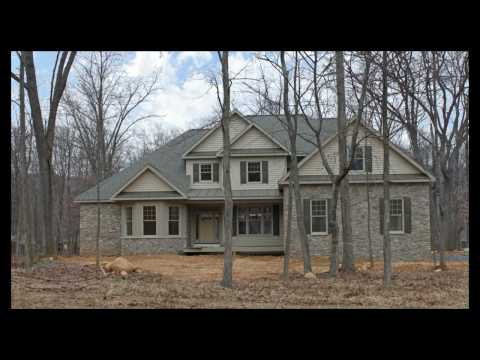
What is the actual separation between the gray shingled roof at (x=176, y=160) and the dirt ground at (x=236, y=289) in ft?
25.2

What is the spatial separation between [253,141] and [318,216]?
4.94 meters

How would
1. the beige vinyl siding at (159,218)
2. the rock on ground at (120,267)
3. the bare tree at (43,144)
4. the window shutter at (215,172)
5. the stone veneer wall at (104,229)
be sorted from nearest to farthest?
the rock on ground at (120,267) → the bare tree at (43,144) → the beige vinyl siding at (159,218) → the stone veneer wall at (104,229) → the window shutter at (215,172)

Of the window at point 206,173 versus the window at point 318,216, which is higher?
the window at point 206,173

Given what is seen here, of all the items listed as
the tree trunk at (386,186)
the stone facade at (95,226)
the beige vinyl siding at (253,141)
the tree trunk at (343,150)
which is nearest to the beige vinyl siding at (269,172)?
the beige vinyl siding at (253,141)

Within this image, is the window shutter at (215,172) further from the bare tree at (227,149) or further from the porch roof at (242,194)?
the bare tree at (227,149)

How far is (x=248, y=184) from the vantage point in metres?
22.8

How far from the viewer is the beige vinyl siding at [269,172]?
22.6 metres

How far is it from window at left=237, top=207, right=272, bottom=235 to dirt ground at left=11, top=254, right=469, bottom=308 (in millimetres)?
7051

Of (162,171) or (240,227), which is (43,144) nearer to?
(162,171)

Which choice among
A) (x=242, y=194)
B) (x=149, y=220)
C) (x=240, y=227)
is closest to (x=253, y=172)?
(x=242, y=194)

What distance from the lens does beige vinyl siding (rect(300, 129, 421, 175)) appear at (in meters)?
20.1

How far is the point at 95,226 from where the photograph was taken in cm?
2350
